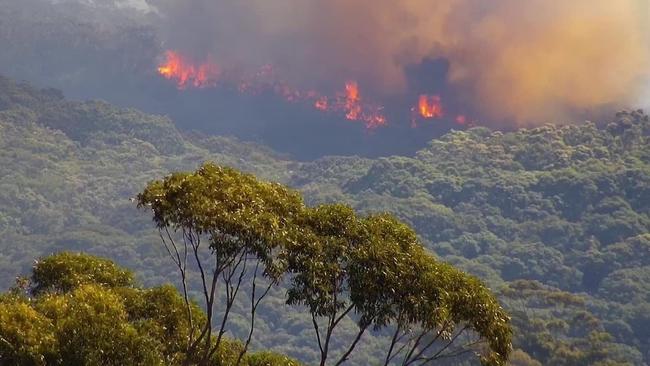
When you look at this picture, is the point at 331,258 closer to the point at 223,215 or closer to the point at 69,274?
the point at 223,215

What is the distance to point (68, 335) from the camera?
24.3m

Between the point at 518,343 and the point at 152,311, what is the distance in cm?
16417

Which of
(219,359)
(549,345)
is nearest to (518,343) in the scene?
(549,345)

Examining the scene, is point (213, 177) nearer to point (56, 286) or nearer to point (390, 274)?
point (390, 274)

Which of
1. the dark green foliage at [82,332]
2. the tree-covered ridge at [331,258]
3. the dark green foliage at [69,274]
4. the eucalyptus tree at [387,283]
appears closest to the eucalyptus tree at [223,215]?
the tree-covered ridge at [331,258]

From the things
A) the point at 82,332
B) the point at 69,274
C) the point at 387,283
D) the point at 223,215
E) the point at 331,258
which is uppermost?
the point at 331,258

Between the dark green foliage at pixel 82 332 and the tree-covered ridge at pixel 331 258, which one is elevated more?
the tree-covered ridge at pixel 331 258

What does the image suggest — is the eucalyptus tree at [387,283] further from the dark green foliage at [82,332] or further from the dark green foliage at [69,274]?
the dark green foliage at [69,274]

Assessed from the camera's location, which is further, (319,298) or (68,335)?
(319,298)

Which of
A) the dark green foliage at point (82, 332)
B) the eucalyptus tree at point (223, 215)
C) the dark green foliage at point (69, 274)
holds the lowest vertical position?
the dark green foliage at point (82, 332)

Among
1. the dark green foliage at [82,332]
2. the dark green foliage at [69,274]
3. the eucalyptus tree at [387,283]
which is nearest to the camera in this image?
the dark green foliage at [82,332]

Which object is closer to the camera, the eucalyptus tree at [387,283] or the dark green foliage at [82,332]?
the dark green foliage at [82,332]

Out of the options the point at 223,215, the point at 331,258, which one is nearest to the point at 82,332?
the point at 223,215

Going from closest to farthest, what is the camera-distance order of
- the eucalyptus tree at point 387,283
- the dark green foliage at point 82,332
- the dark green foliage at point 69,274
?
the dark green foliage at point 82,332
the eucalyptus tree at point 387,283
the dark green foliage at point 69,274
